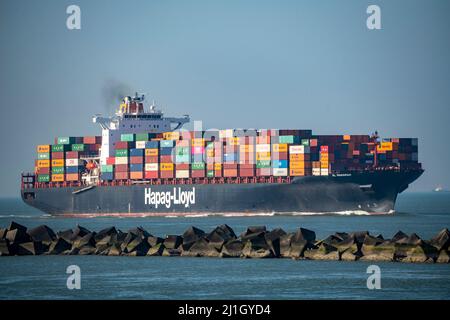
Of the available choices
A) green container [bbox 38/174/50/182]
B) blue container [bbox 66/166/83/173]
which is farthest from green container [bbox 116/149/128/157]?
green container [bbox 38/174/50/182]

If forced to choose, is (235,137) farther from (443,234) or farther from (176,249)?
(443,234)

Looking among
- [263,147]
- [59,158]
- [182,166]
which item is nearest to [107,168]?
[59,158]

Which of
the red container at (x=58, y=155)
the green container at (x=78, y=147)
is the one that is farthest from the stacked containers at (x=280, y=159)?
the red container at (x=58, y=155)

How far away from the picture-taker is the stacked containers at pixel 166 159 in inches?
3669

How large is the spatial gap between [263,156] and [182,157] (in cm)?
826

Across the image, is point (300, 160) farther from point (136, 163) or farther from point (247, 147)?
point (136, 163)

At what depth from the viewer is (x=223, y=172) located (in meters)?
90.1

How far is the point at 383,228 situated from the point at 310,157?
17088mm

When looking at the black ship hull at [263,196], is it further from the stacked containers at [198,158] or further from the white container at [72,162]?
the white container at [72,162]

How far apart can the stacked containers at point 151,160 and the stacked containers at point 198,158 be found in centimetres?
400

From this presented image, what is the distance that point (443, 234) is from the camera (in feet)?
158

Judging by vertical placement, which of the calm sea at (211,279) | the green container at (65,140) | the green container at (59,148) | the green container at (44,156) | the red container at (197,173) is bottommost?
the calm sea at (211,279)

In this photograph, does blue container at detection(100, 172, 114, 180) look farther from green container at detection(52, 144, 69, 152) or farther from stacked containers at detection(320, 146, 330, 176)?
stacked containers at detection(320, 146, 330, 176)
